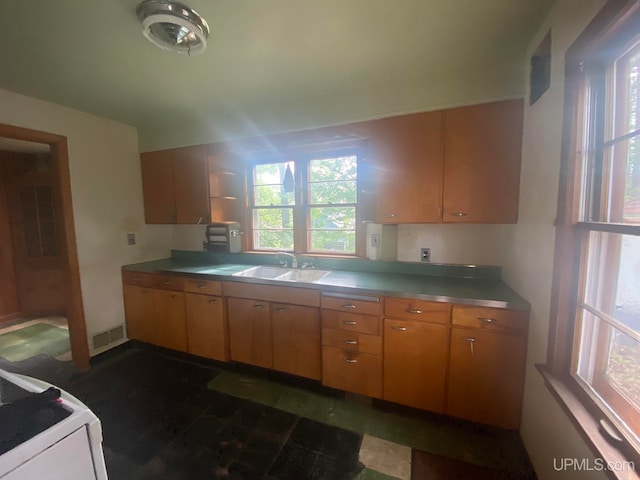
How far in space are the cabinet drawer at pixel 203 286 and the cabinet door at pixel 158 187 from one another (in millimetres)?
810

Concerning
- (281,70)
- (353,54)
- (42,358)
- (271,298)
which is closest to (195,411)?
(271,298)

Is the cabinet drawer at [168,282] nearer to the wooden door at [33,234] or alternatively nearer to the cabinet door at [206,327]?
the cabinet door at [206,327]

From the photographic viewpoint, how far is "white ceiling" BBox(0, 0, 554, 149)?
1226 mm

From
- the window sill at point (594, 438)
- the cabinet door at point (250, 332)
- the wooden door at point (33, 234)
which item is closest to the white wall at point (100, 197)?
the cabinet door at point (250, 332)

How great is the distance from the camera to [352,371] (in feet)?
6.13

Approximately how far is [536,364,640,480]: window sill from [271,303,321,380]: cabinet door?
1342 mm

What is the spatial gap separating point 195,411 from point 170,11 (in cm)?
238

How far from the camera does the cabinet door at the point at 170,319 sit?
245cm

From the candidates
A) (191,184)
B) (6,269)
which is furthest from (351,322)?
(6,269)

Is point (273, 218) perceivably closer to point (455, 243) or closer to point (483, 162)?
point (455, 243)

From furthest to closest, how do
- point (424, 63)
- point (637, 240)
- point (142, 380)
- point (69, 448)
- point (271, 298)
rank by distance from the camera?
point (142, 380)
point (271, 298)
point (424, 63)
point (637, 240)
point (69, 448)

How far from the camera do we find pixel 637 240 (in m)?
0.85

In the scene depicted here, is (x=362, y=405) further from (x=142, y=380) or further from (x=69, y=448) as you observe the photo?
(x=142, y=380)

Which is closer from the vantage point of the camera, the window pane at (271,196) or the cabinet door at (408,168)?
the cabinet door at (408,168)
